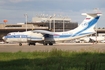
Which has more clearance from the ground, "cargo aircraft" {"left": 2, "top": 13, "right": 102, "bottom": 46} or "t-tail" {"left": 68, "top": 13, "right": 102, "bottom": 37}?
"t-tail" {"left": 68, "top": 13, "right": 102, "bottom": 37}

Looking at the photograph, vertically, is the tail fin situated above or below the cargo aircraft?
above

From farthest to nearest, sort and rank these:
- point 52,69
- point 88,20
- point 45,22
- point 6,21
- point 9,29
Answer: point 45,22, point 6,21, point 9,29, point 88,20, point 52,69

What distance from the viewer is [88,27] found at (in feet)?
207

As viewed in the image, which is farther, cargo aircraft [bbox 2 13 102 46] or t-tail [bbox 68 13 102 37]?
t-tail [bbox 68 13 102 37]

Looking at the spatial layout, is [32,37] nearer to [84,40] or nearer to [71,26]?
[84,40]

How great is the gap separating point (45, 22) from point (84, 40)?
127ft

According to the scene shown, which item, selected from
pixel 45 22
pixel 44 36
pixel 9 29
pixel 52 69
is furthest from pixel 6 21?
pixel 52 69

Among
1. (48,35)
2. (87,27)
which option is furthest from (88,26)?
(48,35)

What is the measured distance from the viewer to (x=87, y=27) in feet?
207

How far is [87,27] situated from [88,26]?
1.47 feet

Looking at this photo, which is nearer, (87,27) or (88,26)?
(87,27)

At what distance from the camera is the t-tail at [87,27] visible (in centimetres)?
6212

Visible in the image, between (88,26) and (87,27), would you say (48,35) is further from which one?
(88,26)

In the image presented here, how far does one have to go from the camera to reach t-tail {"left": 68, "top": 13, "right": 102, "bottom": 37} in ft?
204
